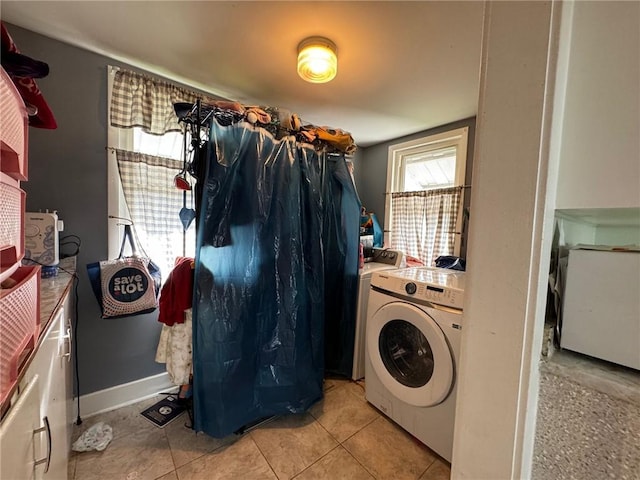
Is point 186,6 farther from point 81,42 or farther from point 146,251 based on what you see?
point 146,251

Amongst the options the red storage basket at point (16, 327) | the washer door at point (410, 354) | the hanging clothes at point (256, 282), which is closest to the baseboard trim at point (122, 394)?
the hanging clothes at point (256, 282)

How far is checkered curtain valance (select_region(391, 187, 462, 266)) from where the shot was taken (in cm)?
264

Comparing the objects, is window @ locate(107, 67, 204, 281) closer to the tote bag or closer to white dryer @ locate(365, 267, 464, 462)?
the tote bag

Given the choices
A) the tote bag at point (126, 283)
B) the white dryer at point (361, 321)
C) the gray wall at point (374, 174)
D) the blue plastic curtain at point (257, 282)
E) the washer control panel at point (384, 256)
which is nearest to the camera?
the blue plastic curtain at point (257, 282)

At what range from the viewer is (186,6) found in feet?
4.25

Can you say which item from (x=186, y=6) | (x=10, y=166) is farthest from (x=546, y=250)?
(x=186, y=6)

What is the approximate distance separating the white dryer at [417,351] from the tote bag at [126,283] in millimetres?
1532

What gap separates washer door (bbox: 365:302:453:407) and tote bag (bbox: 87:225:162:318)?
5.05 feet

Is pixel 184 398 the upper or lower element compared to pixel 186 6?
lower

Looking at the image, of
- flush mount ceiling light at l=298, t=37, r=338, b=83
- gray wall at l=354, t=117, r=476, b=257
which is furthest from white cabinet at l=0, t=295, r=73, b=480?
gray wall at l=354, t=117, r=476, b=257

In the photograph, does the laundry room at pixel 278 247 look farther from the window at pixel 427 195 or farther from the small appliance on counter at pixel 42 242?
the window at pixel 427 195

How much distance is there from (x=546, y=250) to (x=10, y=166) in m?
1.22

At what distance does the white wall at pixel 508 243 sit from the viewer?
48 cm

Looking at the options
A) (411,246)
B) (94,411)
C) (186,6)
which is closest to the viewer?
(186,6)
